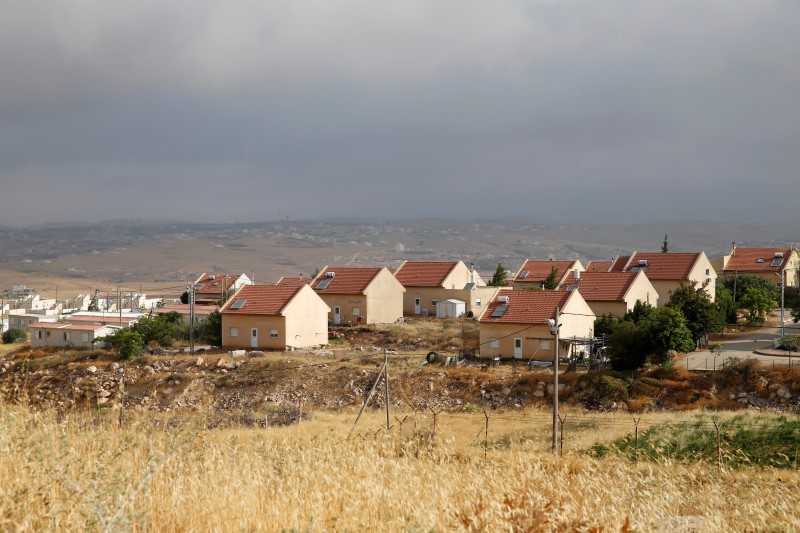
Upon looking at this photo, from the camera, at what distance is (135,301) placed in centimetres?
8475

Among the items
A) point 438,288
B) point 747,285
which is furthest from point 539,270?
point 747,285

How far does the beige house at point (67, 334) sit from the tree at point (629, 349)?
28585 millimetres

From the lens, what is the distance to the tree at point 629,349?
105ft

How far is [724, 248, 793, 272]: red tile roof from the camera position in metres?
63.9

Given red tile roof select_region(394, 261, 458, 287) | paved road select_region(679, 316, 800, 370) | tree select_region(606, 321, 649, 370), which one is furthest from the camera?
red tile roof select_region(394, 261, 458, 287)

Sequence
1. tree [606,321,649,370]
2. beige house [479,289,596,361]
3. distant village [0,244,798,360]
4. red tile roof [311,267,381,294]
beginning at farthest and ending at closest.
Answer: red tile roof [311,267,381,294] < distant village [0,244,798,360] < beige house [479,289,596,361] < tree [606,321,649,370]

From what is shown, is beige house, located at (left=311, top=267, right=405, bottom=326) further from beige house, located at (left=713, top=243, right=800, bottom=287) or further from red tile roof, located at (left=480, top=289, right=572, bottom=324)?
beige house, located at (left=713, top=243, right=800, bottom=287)

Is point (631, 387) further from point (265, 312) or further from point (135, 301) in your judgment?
point (135, 301)

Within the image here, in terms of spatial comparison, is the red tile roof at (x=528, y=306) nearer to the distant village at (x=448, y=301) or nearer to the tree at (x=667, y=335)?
the distant village at (x=448, y=301)

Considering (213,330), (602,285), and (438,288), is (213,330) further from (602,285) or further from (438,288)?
(602,285)

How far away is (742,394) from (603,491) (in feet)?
74.2

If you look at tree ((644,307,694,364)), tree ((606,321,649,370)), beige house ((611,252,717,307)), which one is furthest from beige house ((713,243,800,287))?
tree ((606,321,649,370))

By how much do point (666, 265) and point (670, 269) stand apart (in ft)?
2.25

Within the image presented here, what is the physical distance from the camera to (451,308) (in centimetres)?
5438
